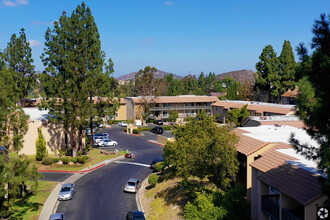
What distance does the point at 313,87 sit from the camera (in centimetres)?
1197

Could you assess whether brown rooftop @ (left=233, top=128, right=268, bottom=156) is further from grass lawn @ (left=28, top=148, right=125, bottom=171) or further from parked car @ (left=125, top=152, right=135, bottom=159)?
grass lawn @ (left=28, top=148, right=125, bottom=171)

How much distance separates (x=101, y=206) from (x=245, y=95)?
7416 centimetres

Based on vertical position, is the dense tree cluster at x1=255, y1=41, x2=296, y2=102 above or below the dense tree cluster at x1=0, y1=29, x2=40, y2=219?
above

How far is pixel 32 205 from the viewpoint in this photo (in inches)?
1238

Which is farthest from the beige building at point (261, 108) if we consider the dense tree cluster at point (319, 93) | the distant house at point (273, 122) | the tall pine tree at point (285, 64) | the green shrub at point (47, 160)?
the dense tree cluster at point (319, 93)

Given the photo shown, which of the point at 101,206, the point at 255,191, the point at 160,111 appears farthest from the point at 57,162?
the point at 160,111

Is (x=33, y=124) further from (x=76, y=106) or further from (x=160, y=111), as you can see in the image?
(x=160, y=111)

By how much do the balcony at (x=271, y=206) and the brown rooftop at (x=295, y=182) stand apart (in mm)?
1267

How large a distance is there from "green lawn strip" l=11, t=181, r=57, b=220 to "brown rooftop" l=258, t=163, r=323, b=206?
20.8m

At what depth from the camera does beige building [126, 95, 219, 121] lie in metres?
87.6

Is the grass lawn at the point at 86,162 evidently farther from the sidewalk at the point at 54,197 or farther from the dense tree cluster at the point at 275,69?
the dense tree cluster at the point at 275,69

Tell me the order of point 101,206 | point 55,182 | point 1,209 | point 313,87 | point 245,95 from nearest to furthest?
1. point 313,87
2. point 1,209
3. point 101,206
4. point 55,182
5. point 245,95

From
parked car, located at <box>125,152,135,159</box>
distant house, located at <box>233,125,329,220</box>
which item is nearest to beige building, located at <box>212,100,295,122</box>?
parked car, located at <box>125,152,135,159</box>

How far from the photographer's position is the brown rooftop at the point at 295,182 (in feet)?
56.3
